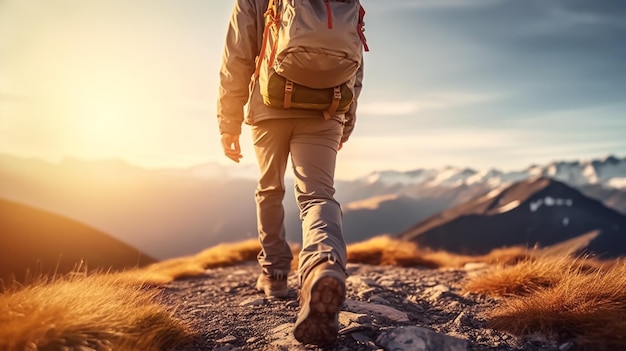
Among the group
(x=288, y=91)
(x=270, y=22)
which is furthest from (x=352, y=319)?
(x=270, y=22)

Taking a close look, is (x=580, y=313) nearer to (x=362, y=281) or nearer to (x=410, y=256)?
(x=362, y=281)

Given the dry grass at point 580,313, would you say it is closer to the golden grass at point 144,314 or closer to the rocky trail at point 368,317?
the golden grass at point 144,314

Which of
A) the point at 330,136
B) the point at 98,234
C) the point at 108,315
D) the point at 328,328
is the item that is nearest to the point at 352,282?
the point at 330,136

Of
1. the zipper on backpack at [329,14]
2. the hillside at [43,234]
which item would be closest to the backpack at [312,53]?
the zipper on backpack at [329,14]

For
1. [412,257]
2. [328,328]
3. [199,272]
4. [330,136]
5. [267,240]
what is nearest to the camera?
[328,328]

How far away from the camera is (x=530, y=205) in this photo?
5723 inches

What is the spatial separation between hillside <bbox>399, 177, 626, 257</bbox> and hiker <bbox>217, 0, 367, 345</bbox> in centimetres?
11984

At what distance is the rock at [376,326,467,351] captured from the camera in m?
2.60

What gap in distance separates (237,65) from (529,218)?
156 m

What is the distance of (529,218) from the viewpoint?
141875 millimetres

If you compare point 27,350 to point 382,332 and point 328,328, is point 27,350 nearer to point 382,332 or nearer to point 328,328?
point 328,328

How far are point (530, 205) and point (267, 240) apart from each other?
521 ft

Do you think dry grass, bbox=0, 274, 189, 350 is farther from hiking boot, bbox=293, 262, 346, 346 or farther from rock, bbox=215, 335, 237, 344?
hiking boot, bbox=293, 262, 346, 346

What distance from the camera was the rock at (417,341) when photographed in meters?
2.60
